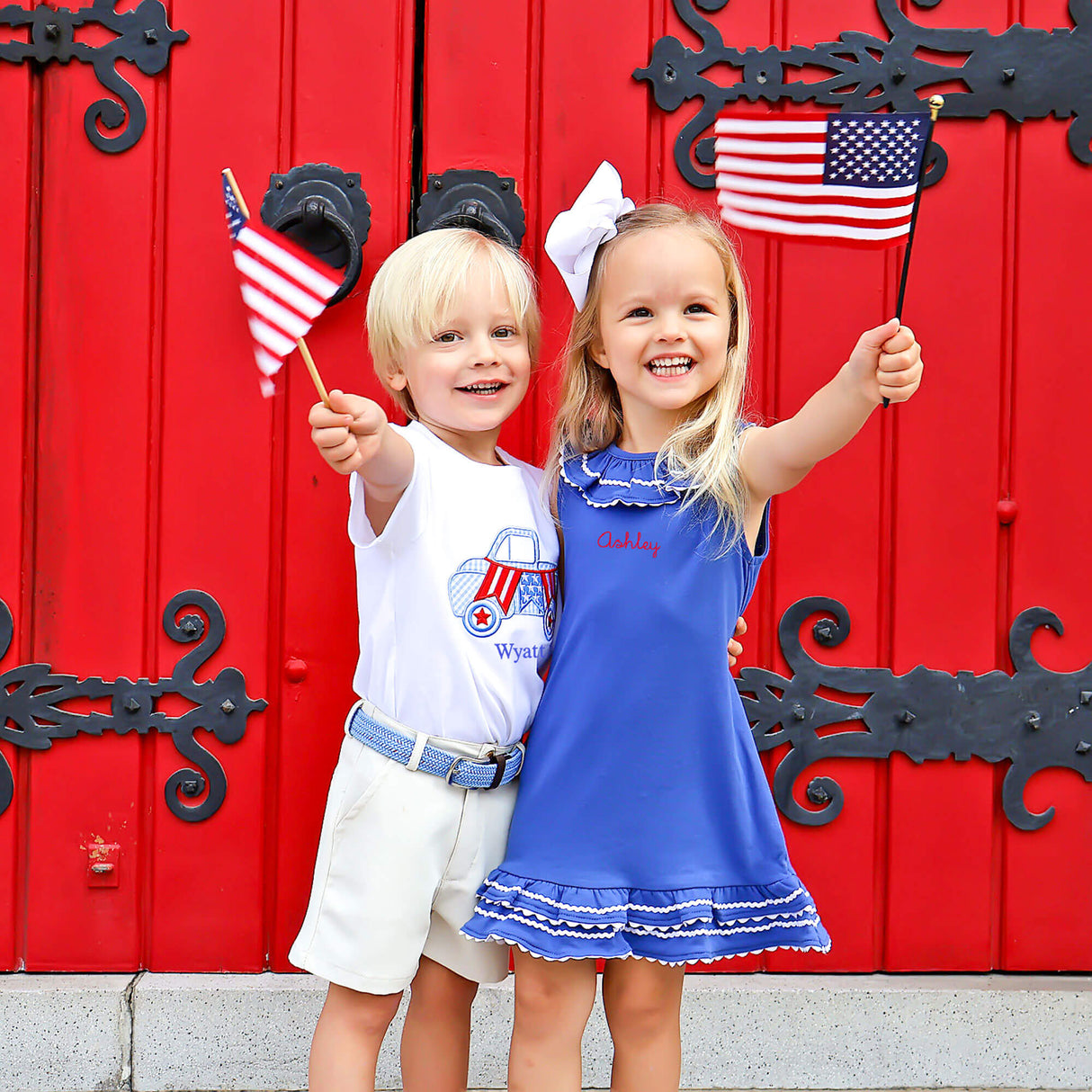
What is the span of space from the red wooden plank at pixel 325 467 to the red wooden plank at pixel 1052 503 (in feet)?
3.84

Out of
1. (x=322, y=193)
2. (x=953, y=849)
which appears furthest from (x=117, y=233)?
(x=953, y=849)

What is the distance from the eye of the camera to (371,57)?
195cm

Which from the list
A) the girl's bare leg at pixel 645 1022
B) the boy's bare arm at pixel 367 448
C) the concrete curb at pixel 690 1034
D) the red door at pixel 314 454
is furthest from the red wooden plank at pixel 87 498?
the girl's bare leg at pixel 645 1022

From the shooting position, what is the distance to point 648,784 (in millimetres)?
1384

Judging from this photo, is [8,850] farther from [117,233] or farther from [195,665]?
[117,233]

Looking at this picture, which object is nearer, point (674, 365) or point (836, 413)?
point (836, 413)

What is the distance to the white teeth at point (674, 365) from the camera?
1.44m

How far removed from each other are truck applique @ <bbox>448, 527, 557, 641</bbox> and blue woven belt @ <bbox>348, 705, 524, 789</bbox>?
16 cm

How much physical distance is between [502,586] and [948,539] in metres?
0.99

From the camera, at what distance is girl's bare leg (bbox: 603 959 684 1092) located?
1422 mm

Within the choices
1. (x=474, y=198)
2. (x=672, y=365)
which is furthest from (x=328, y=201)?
Answer: (x=672, y=365)

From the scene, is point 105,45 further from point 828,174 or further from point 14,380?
point 828,174

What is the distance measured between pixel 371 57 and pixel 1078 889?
202 centimetres

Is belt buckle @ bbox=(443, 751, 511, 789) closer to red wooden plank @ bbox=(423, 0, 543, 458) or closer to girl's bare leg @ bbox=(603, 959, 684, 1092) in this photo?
girl's bare leg @ bbox=(603, 959, 684, 1092)
